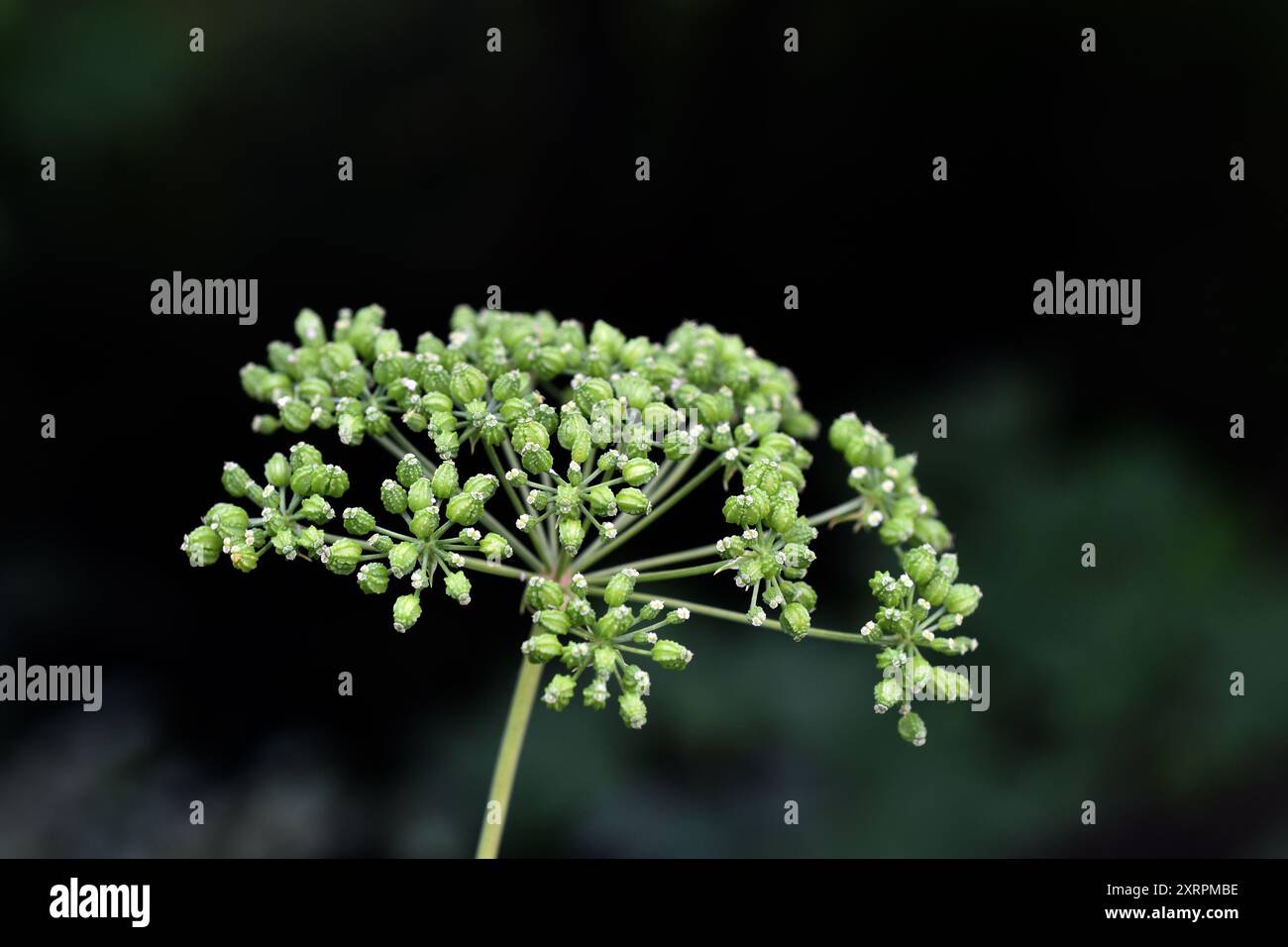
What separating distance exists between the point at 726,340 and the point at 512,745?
1.79 m

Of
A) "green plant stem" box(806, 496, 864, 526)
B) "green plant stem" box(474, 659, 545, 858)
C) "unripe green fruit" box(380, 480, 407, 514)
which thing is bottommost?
"green plant stem" box(474, 659, 545, 858)

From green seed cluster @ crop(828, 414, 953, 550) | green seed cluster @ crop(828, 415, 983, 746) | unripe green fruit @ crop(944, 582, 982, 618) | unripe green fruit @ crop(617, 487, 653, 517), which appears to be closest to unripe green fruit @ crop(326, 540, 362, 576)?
unripe green fruit @ crop(617, 487, 653, 517)

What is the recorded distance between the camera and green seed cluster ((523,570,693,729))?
372cm

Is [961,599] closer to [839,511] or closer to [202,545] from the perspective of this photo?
[839,511]

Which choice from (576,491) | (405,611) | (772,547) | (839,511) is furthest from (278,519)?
(839,511)

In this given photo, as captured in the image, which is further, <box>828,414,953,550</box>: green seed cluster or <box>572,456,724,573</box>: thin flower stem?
<box>828,414,953,550</box>: green seed cluster

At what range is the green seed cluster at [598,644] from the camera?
147 inches

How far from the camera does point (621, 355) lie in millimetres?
4598

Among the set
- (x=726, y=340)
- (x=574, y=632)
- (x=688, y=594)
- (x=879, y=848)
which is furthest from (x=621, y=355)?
(x=879, y=848)

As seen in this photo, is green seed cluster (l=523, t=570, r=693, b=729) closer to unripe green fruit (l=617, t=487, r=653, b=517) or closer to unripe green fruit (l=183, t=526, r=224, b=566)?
unripe green fruit (l=617, t=487, r=653, b=517)

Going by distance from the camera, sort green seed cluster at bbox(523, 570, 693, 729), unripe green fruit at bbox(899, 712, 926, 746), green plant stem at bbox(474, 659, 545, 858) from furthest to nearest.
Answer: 1. green plant stem at bbox(474, 659, 545, 858)
2. unripe green fruit at bbox(899, 712, 926, 746)
3. green seed cluster at bbox(523, 570, 693, 729)

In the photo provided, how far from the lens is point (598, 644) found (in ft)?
12.5

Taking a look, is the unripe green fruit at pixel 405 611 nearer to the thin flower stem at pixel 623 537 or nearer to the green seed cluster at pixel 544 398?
the green seed cluster at pixel 544 398

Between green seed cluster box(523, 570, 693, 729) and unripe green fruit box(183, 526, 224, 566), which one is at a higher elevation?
unripe green fruit box(183, 526, 224, 566)
